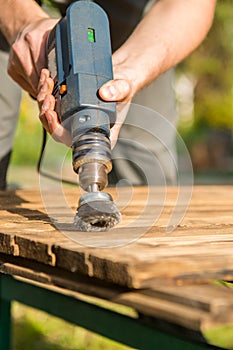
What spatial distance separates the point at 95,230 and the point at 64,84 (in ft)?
0.93

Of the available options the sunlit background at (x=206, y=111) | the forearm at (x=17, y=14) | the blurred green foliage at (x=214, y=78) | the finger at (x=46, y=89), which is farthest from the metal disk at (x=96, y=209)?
the blurred green foliage at (x=214, y=78)

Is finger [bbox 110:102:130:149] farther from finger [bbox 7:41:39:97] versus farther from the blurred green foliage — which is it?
the blurred green foliage

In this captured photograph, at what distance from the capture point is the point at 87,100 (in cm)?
118

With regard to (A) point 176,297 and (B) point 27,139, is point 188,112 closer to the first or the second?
(B) point 27,139

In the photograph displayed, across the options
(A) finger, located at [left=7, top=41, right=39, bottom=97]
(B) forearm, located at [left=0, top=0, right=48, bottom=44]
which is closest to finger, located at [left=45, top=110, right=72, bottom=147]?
(A) finger, located at [left=7, top=41, right=39, bottom=97]

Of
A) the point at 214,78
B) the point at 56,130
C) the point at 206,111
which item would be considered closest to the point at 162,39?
the point at 56,130

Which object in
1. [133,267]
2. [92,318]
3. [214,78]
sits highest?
[214,78]

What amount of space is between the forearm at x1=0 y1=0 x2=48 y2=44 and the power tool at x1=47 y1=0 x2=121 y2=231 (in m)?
0.21

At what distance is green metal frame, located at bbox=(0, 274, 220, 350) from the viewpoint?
1174 mm

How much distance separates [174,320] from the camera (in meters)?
0.78

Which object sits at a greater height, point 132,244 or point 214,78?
point 214,78

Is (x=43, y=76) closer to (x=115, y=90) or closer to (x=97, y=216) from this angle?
(x=115, y=90)

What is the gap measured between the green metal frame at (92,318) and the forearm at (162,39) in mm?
468

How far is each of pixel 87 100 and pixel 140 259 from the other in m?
0.41
